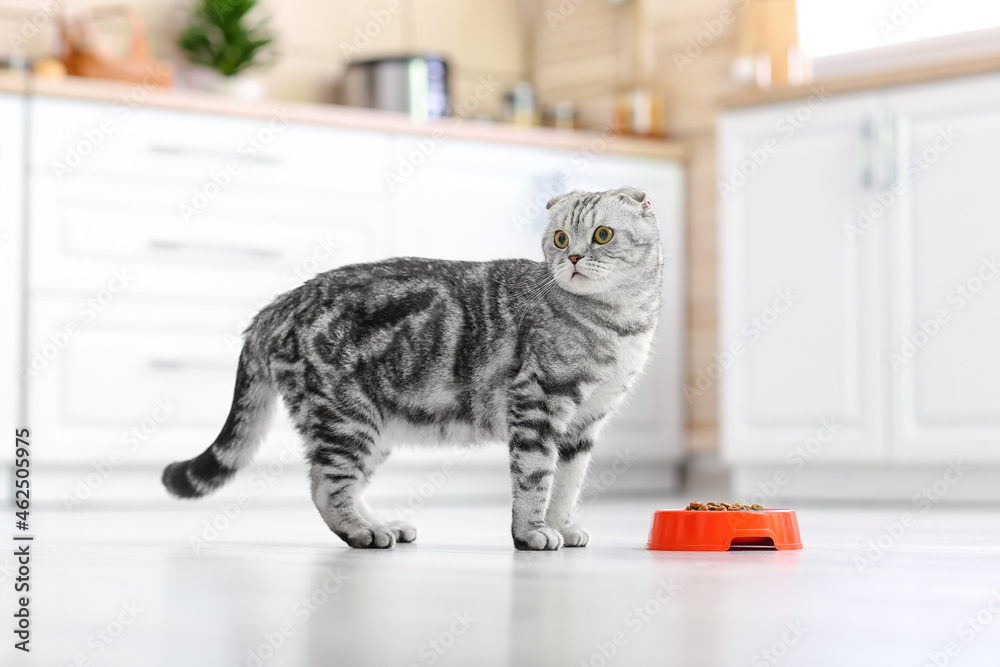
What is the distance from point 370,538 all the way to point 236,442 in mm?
295

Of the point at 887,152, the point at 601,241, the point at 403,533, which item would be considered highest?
the point at 887,152

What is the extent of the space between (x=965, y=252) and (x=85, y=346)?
2468mm

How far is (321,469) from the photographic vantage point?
2223 mm

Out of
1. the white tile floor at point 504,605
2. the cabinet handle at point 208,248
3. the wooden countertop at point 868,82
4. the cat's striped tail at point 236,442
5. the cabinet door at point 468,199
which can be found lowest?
the white tile floor at point 504,605

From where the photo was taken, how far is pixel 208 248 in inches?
153

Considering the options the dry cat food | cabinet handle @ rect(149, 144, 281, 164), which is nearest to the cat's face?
the dry cat food

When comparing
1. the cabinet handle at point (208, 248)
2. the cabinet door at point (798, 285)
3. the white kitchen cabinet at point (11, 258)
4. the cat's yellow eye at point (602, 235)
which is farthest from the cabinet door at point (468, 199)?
the cat's yellow eye at point (602, 235)

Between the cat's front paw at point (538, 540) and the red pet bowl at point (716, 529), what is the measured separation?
0.17m

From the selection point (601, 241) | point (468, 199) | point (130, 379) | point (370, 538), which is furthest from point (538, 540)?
point (468, 199)

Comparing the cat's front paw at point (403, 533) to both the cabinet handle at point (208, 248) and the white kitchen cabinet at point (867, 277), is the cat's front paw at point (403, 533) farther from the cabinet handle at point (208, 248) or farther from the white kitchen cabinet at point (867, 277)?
the white kitchen cabinet at point (867, 277)

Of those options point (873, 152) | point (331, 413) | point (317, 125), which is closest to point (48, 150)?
point (317, 125)

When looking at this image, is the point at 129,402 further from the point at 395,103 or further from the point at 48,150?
the point at 395,103

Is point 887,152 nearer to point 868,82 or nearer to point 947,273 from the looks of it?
point 868,82

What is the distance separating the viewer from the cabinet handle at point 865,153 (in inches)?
156
